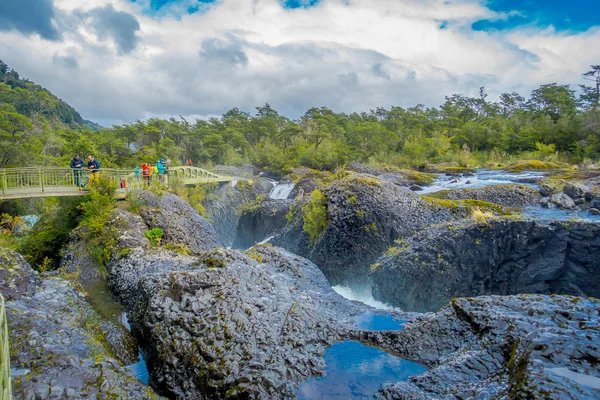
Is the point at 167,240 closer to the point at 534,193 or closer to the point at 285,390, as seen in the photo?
the point at 285,390

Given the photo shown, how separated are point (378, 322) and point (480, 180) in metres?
17.1

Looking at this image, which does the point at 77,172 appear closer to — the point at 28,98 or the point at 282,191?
the point at 282,191

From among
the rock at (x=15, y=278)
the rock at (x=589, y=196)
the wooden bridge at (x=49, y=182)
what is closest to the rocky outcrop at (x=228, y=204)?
the wooden bridge at (x=49, y=182)

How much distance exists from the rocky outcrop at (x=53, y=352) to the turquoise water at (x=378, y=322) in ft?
14.4

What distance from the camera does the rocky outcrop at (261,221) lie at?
1945 centimetres

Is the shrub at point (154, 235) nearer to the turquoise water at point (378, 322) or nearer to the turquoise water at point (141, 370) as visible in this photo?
the turquoise water at point (141, 370)

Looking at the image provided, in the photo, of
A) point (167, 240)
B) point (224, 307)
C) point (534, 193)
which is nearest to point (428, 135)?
point (534, 193)

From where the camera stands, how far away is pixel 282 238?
50.5 ft

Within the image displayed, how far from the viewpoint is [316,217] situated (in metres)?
13.3

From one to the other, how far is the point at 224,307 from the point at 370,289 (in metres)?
6.22

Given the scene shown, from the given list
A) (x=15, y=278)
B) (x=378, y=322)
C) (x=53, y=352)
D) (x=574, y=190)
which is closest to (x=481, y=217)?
(x=378, y=322)

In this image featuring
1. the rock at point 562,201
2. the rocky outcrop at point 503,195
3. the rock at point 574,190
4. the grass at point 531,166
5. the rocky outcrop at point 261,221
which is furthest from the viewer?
the grass at point 531,166

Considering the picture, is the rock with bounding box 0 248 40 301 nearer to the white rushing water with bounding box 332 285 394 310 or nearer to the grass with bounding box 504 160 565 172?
the white rushing water with bounding box 332 285 394 310

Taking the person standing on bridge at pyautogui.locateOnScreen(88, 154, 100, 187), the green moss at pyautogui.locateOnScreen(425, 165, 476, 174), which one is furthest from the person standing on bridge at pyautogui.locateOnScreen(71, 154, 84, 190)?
the green moss at pyautogui.locateOnScreen(425, 165, 476, 174)
